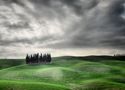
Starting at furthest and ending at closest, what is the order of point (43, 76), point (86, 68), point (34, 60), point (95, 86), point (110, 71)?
point (34, 60), point (86, 68), point (110, 71), point (43, 76), point (95, 86)

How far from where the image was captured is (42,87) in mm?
59781

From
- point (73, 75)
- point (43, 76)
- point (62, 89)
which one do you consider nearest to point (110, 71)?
point (73, 75)

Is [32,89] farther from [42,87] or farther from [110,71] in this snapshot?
[110,71]

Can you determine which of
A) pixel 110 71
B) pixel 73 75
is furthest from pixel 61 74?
pixel 110 71

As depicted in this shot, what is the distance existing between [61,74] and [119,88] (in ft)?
149

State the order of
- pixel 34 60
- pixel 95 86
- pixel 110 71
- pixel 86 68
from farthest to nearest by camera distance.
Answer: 1. pixel 34 60
2. pixel 86 68
3. pixel 110 71
4. pixel 95 86

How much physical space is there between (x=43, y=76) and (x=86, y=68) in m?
35.9

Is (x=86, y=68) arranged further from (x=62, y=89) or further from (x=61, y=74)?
(x=62, y=89)

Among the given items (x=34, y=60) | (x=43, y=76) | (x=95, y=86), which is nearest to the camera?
(x=95, y=86)

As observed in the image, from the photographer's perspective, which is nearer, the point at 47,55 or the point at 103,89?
the point at 103,89

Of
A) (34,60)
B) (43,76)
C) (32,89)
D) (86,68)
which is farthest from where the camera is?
(34,60)

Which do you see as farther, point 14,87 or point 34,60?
point 34,60

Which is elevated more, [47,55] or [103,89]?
[47,55]

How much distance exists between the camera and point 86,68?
5281 inches
